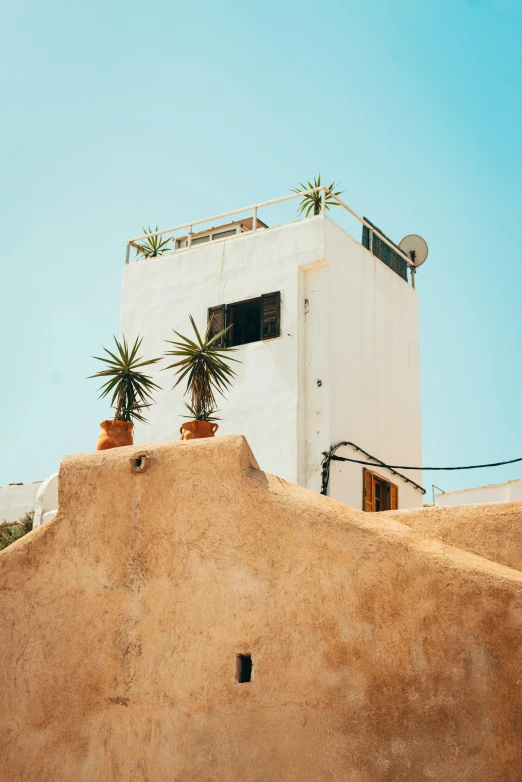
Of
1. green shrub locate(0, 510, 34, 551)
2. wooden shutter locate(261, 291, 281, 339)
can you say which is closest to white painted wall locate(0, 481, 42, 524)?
green shrub locate(0, 510, 34, 551)

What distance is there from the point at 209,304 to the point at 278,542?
30.1 feet

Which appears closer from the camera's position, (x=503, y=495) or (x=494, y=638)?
(x=494, y=638)

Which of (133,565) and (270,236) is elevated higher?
(270,236)

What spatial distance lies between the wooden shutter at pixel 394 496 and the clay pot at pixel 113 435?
6.74 metres

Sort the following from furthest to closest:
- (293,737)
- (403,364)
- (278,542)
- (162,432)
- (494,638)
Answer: (403,364) → (162,432) → (278,542) → (293,737) → (494,638)

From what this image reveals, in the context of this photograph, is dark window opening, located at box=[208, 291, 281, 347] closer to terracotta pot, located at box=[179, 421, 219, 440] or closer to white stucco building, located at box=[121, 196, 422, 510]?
white stucco building, located at box=[121, 196, 422, 510]

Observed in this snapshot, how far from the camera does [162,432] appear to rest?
49.6 ft

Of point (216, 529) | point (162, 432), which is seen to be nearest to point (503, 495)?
point (162, 432)

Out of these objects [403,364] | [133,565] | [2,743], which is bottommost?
[2,743]

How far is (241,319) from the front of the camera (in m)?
15.4

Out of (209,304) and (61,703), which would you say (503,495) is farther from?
(61,703)

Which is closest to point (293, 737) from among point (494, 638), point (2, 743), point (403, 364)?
point (494, 638)

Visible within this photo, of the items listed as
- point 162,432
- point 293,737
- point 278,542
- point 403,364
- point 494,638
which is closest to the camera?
point 494,638

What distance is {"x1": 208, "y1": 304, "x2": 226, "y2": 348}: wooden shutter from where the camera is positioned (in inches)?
601
